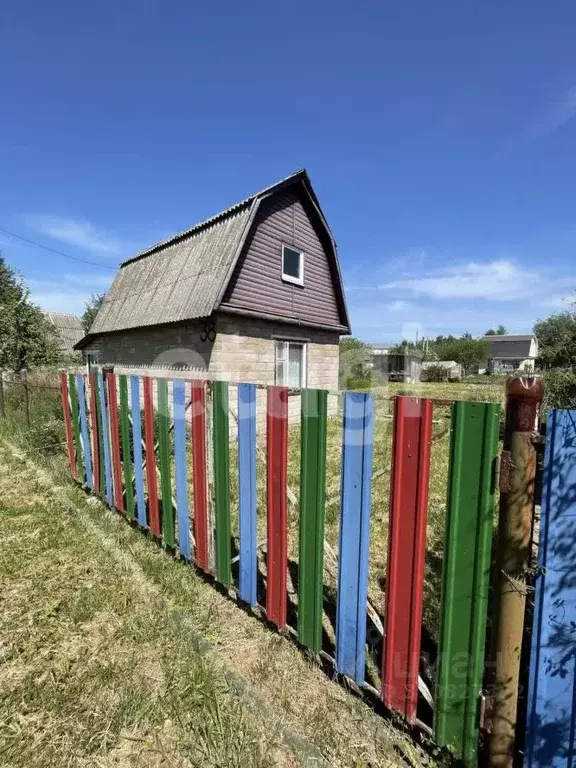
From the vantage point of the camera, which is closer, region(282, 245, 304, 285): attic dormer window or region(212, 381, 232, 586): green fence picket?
region(212, 381, 232, 586): green fence picket

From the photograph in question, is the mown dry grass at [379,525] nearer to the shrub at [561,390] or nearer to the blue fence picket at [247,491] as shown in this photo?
the blue fence picket at [247,491]

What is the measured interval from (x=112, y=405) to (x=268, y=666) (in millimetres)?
2615

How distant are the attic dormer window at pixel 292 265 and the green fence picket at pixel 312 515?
821cm

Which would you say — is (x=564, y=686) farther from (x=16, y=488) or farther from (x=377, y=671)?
(x=16, y=488)

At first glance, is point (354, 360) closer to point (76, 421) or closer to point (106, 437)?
point (76, 421)

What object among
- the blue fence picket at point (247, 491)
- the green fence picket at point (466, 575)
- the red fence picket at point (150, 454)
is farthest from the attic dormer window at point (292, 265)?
the green fence picket at point (466, 575)

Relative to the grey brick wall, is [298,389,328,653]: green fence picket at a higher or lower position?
lower

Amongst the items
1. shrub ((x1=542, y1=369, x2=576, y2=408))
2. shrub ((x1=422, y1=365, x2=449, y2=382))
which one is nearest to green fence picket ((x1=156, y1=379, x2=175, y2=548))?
shrub ((x1=542, y1=369, x2=576, y2=408))

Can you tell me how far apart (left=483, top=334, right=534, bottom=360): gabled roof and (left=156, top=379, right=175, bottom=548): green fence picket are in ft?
198

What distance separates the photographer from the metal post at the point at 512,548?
1242mm

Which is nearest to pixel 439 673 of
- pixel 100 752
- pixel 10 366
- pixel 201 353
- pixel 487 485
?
pixel 487 485

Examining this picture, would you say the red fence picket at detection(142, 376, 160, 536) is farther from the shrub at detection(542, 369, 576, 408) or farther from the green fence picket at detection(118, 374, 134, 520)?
the shrub at detection(542, 369, 576, 408)

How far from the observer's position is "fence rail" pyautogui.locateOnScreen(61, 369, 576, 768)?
138 centimetres

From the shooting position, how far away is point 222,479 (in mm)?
2482
